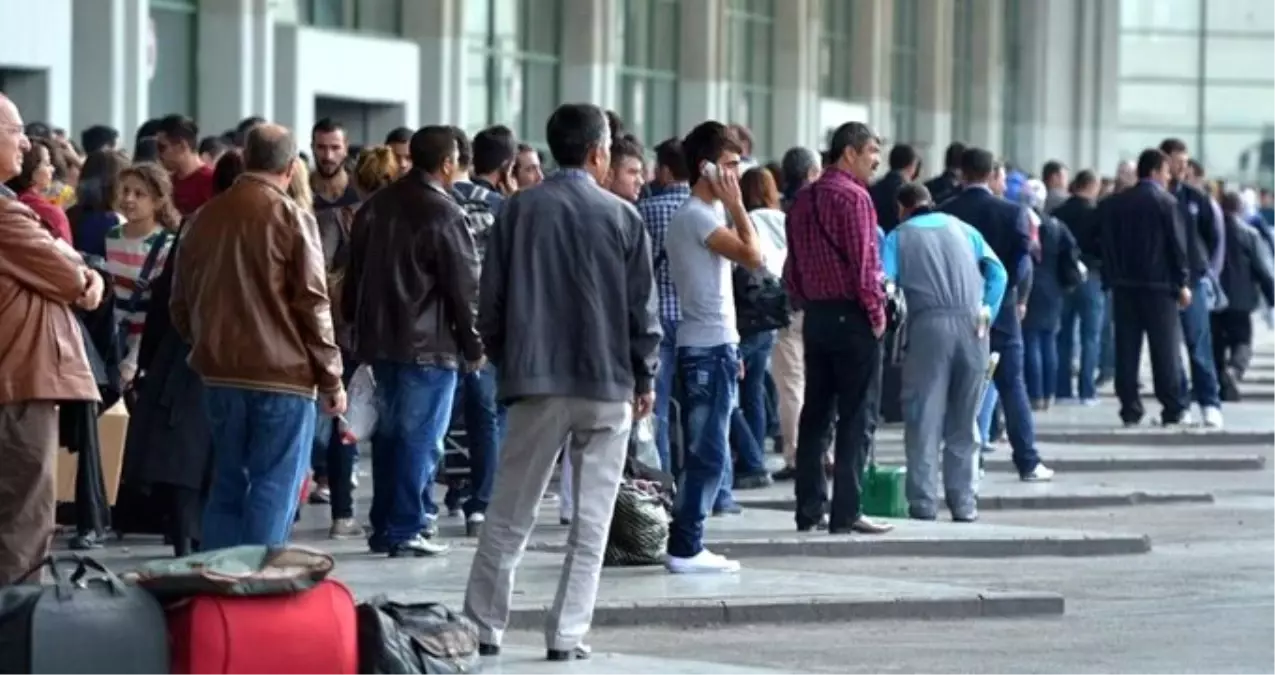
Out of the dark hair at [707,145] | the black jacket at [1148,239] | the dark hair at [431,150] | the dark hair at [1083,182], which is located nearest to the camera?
the dark hair at [431,150]

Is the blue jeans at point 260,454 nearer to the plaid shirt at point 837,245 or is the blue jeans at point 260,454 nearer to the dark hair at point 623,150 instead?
the plaid shirt at point 837,245

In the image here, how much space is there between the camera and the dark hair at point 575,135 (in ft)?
36.5

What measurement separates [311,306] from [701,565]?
2.80 meters

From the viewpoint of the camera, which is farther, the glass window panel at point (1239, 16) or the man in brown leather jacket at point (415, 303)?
the glass window panel at point (1239, 16)

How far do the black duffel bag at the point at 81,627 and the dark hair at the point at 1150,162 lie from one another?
14949 mm

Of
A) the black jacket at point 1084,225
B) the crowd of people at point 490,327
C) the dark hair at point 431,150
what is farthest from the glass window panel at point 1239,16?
the dark hair at point 431,150

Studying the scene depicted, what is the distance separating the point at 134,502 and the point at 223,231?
8.70 feet

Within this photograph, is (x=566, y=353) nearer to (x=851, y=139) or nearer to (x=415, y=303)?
(x=415, y=303)

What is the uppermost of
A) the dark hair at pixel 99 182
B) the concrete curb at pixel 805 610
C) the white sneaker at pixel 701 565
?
the dark hair at pixel 99 182

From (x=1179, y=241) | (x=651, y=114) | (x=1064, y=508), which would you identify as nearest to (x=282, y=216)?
(x=1064, y=508)

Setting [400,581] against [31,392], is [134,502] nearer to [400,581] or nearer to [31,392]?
[400,581]

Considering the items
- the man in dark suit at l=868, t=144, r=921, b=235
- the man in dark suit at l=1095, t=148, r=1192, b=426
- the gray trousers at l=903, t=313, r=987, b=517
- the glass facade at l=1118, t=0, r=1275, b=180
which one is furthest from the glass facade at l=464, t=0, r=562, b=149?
the glass facade at l=1118, t=0, r=1275, b=180

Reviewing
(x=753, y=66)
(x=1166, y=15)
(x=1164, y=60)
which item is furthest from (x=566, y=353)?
(x=1164, y=60)

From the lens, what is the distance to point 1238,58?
241ft
